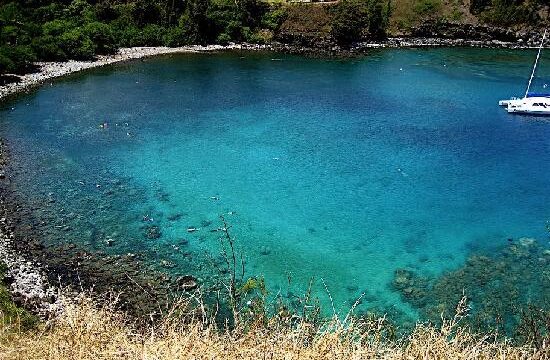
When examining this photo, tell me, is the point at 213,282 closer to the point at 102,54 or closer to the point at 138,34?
the point at 102,54

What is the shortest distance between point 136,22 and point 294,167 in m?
49.0

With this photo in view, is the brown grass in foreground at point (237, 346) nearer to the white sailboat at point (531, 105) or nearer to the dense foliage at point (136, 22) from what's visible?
the white sailboat at point (531, 105)

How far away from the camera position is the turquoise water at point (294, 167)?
94.8 feet

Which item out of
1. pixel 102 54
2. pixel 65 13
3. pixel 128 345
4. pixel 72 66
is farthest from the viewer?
pixel 65 13

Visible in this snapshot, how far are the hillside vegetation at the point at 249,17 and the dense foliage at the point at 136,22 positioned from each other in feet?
0.44

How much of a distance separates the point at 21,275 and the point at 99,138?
20.6m

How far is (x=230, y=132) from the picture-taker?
4625 cm

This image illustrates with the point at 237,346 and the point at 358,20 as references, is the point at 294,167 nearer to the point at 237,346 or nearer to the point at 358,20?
the point at 237,346

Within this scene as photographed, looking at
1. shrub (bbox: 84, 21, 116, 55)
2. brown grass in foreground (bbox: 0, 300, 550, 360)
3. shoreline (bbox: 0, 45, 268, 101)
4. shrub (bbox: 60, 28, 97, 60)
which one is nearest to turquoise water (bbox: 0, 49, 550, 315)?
shoreline (bbox: 0, 45, 268, 101)

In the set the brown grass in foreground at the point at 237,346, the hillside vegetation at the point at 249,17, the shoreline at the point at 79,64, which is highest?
the brown grass in foreground at the point at 237,346

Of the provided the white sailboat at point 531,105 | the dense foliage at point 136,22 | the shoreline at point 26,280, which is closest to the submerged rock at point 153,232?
the shoreline at point 26,280

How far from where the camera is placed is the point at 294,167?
39281 millimetres

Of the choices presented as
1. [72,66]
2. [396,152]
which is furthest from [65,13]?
[396,152]

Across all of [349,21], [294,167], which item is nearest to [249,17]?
[349,21]
